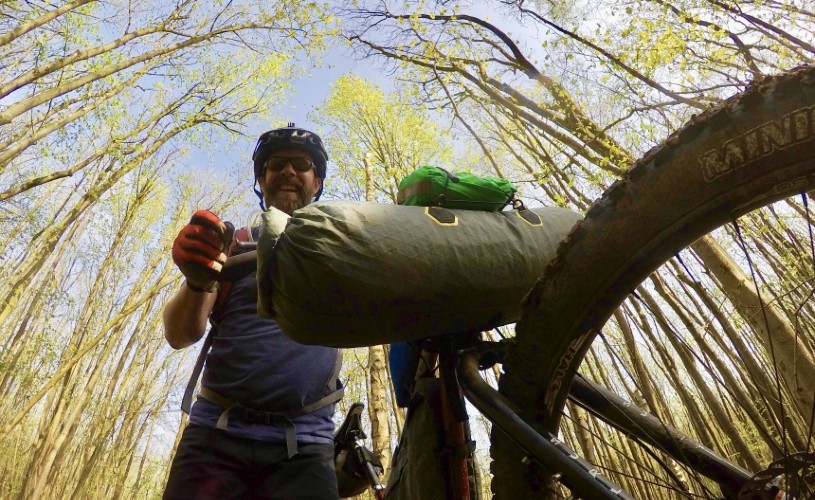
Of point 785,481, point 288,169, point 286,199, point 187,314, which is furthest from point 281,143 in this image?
point 785,481

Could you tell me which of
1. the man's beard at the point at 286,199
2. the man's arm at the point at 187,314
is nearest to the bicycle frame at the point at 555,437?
the man's arm at the point at 187,314

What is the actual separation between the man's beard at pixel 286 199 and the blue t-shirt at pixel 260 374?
0.99 ft

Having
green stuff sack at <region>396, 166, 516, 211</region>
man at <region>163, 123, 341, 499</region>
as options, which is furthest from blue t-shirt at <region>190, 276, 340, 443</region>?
green stuff sack at <region>396, 166, 516, 211</region>

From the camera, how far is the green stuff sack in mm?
1016

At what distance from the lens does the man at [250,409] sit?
49.6 inches

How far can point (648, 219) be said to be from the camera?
71 cm

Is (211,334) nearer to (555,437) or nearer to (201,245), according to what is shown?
(201,245)

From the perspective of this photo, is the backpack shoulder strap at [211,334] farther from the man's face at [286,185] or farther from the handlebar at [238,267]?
the handlebar at [238,267]

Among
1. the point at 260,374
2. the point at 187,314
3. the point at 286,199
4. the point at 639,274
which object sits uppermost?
the point at 286,199

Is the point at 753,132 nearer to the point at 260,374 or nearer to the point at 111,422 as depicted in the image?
the point at 260,374

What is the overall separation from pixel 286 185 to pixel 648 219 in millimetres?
1290

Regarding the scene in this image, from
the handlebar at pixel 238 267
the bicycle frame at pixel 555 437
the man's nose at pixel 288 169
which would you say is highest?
the man's nose at pixel 288 169

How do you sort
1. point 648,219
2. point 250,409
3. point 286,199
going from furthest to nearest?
point 286,199, point 250,409, point 648,219

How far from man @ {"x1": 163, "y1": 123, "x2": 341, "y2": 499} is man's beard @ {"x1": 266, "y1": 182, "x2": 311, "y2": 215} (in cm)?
31
